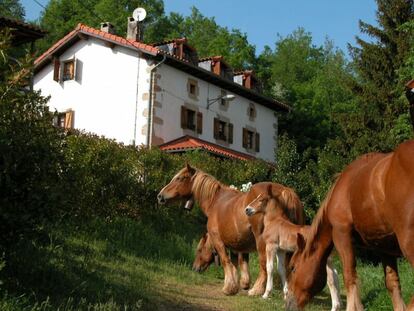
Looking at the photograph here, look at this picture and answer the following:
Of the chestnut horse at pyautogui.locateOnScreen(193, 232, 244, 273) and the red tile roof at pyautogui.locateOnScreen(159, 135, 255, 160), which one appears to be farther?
the red tile roof at pyautogui.locateOnScreen(159, 135, 255, 160)

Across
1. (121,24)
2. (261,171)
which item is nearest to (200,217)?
(261,171)

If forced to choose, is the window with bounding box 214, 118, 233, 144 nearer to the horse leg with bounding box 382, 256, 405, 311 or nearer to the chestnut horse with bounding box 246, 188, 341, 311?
the chestnut horse with bounding box 246, 188, 341, 311

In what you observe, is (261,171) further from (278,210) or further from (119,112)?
(278,210)

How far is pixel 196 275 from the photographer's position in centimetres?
1191

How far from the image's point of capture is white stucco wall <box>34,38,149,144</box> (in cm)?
3191

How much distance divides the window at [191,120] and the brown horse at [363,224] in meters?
27.2

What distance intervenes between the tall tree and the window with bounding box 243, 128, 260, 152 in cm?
1153

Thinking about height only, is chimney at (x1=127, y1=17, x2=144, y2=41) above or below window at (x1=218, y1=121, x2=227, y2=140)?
above

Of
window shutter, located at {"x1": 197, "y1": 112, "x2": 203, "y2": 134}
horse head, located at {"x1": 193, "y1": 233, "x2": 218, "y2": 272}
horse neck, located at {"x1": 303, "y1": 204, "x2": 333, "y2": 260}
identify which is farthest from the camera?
window shutter, located at {"x1": 197, "y1": 112, "x2": 203, "y2": 134}

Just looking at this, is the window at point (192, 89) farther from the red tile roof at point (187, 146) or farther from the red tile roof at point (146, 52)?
the red tile roof at point (187, 146)

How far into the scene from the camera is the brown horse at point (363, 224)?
4586 millimetres

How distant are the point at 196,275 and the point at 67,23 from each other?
139 feet

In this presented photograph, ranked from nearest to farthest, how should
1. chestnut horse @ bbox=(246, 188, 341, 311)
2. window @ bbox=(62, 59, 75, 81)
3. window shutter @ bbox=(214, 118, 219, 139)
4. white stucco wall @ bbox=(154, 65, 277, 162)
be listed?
1. chestnut horse @ bbox=(246, 188, 341, 311)
2. white stucco wall @ bbox=(154, 65, 277, 162)
3. window @ bbox=(62, 59, 75, 81)
4. window shutter @ bbox=(214, 118, 219, 139)

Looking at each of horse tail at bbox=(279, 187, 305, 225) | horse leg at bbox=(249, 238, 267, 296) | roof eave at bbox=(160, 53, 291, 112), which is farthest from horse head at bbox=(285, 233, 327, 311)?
roof eave at bbox=(160, 53, 291, 112)
